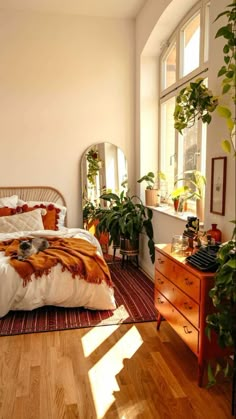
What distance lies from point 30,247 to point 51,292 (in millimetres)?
503

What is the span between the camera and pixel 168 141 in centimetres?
438

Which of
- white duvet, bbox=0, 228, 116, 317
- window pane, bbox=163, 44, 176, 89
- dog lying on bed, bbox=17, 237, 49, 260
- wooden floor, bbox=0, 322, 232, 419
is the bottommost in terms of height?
wooden floor, bbox=0, 322, 232, 419

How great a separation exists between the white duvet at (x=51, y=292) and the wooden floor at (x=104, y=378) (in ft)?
1.18

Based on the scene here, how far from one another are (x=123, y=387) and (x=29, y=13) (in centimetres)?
449

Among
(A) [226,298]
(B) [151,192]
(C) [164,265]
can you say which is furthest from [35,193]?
(A) [226,298]

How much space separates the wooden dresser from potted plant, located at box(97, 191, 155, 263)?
57.7 inches

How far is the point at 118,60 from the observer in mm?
4770

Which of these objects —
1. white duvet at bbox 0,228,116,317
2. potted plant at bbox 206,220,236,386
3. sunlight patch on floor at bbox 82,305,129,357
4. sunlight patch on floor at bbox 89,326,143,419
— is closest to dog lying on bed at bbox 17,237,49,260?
white duvet at bbox 0,228,116,317

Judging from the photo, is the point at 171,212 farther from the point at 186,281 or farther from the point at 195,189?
the point at 186,281

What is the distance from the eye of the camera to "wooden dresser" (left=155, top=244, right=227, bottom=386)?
6.73 ft

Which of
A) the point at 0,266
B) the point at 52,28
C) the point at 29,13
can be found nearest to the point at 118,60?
the point at 52,28

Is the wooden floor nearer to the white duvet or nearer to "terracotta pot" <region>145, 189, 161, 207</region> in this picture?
the white duvet

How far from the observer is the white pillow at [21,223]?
4.06m

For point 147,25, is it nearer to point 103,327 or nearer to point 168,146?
point 168,146
